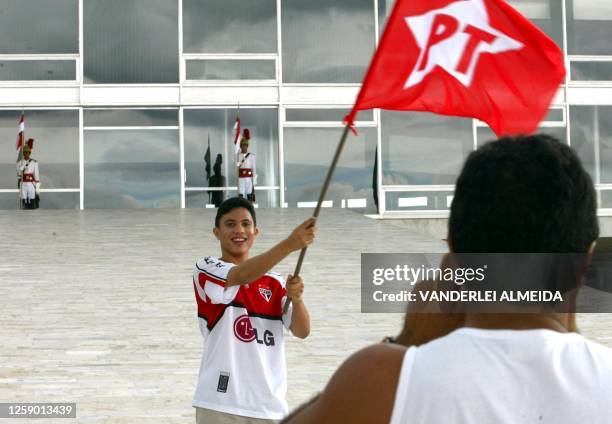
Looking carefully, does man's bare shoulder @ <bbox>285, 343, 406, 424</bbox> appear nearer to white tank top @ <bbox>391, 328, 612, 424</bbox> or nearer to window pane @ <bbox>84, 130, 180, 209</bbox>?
white tank top @ <bbox>391, 328, 612, 424</bbox>

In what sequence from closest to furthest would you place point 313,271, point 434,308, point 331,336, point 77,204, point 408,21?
1. point 434,308
2. point 408,21
3. point 331,336
4. point 313,271
5. point 77,204

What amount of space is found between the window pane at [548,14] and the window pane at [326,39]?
360 cm

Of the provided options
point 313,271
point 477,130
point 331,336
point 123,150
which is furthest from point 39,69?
point 331,336

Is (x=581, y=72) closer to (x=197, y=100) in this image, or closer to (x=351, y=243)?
(x=197, y=100)

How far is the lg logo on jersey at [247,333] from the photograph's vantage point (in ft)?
11.3

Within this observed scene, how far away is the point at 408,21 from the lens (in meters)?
2.80

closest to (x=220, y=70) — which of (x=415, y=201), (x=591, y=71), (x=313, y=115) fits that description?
(x=313, y=115)

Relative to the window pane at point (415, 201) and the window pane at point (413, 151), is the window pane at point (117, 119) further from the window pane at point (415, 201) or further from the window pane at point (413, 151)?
the window pane at point (415, 201)

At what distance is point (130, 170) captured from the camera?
20609 mm

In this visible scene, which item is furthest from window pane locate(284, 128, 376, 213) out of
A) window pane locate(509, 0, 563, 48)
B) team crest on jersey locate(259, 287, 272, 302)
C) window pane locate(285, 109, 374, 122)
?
team crest on jersey locate(259, 287, 272, 302)

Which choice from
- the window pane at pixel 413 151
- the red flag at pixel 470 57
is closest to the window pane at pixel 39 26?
the window pane at pixel 413 151

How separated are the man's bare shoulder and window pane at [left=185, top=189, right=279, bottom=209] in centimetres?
1906

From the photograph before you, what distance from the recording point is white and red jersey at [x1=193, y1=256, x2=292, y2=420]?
3377 mm

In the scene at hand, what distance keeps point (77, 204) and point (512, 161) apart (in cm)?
1997
